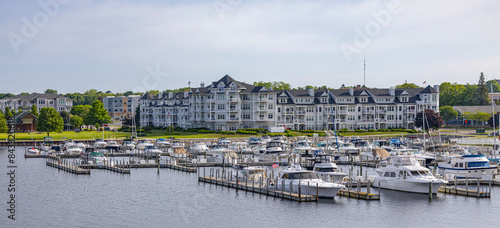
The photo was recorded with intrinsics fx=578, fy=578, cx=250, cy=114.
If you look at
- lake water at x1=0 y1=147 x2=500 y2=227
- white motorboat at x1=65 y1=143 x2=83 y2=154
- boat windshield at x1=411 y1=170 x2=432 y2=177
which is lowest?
lake water at x1=0 y1=147 x2=500 y2=227

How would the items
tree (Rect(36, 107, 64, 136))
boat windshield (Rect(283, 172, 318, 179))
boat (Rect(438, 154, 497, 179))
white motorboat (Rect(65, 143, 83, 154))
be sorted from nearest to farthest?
boat windshield (Rect(283, 172, 318, 179)) → boat (Rect(438, 154, 497, 179)) → white motorboat (Rect(65, 143, 83, 154)) → tree (Rect(36, 107, 64, 136))

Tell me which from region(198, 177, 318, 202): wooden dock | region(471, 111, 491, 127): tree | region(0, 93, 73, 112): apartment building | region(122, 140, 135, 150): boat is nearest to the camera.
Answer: region(198, 177, 318, 202): wooden dock

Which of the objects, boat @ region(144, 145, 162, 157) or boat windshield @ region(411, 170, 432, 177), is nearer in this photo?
boat windshield @ region(411, 170, 432, 177)

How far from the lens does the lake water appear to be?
1665 inches

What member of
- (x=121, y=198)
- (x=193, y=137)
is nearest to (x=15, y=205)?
(x=121, y=198)

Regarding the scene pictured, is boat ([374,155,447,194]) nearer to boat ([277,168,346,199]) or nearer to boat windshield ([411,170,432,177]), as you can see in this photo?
boat windshield ([411,170,432,177])

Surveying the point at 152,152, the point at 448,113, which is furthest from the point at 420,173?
the point at 448,113

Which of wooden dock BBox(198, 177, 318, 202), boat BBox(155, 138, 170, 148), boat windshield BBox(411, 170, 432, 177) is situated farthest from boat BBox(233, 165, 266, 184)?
boat BBox(155, 138, 170, 148)

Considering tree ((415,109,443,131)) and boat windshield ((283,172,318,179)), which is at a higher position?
Answer: tree ((415,109,443,131))

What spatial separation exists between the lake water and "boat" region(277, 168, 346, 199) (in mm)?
934

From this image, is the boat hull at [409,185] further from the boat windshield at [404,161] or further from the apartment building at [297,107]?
the apartment building at [297,107]

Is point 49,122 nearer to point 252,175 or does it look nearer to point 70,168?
point 70,168

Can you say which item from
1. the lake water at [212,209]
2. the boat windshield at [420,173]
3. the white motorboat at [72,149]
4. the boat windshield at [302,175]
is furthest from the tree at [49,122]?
A: the boat windshield at [420,173]

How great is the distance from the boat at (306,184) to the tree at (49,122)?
9096 centimetres
